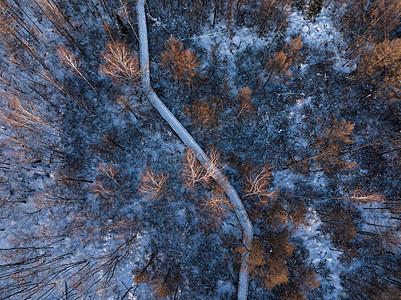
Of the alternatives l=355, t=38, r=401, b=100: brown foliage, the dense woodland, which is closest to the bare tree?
the dense woodland

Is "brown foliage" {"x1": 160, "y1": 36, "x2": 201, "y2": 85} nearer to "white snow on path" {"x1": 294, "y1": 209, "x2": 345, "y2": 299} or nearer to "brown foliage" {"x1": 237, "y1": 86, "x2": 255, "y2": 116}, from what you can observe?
"brown foliage" {"x1": 237, "y1": 86, "x2": 255, "y2": 116}

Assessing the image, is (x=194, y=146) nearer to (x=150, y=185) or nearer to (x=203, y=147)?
(x=203, y=147)

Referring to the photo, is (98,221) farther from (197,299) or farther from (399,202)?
(399,202)

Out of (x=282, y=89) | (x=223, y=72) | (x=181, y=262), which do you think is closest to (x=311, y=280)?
(x=181, y=262)

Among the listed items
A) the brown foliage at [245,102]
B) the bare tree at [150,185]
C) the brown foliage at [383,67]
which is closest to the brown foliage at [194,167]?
the bare tree at [150,185]

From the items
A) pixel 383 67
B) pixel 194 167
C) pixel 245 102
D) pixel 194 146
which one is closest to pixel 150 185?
A: pixel 194 167
